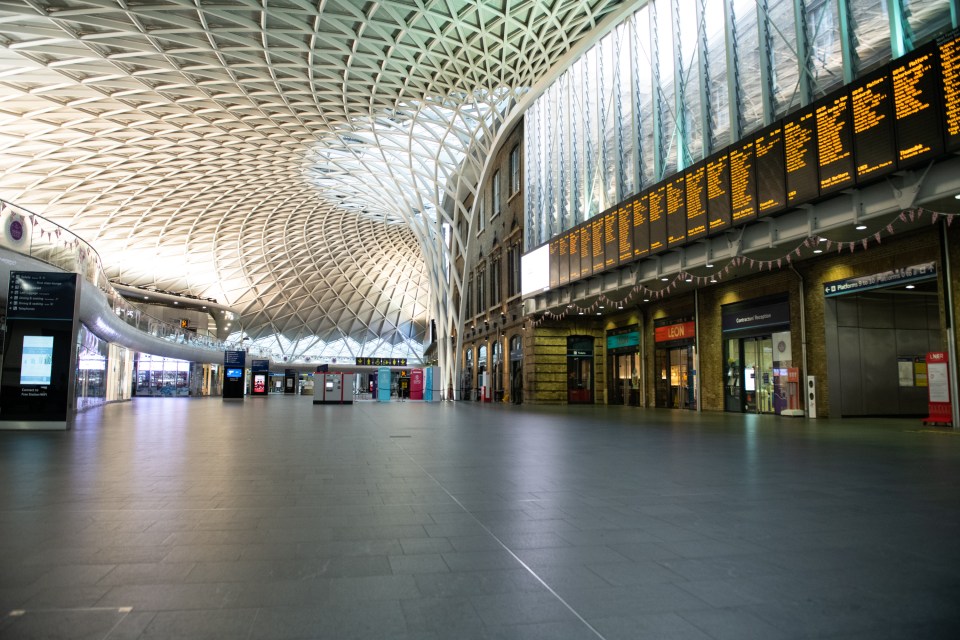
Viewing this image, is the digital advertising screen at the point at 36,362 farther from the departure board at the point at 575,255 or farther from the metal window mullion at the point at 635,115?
the metal window mullion at the point at 635,115

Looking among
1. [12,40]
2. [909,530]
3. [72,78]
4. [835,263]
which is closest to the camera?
[909,530]

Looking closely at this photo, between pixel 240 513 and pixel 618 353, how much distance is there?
30.2 m

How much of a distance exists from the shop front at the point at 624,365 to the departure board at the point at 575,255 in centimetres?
594

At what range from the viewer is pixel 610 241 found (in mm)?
25000

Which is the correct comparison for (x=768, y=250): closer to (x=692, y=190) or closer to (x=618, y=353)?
(x=692, y=190)

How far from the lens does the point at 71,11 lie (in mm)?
24156

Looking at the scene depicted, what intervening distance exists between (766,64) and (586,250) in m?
9.96

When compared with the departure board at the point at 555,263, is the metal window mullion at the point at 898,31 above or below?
above

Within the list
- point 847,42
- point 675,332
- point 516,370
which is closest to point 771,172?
point 847,42

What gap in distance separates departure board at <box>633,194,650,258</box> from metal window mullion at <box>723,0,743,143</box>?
366cm

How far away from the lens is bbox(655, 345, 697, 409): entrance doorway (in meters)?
27.5

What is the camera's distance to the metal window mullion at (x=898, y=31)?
15.2 meters

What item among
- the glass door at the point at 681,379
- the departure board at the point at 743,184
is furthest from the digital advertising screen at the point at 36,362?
the glass door at the point at 681,379

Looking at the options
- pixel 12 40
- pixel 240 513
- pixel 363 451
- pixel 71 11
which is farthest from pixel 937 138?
pixel 12 40
